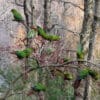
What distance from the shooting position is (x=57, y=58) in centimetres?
556

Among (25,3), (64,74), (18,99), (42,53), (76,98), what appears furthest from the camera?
(25,3)

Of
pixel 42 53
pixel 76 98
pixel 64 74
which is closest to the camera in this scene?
pixel 64 74

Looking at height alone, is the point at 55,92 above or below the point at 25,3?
below

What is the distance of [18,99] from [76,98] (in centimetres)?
257

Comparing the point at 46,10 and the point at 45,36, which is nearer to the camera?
the point at 45,36

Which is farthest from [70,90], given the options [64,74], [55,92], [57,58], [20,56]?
[20,56]

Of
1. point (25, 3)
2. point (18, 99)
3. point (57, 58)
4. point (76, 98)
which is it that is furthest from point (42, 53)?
point (25, 3)

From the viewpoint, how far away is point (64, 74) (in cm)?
482

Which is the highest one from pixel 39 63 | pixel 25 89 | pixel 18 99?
pixel 39 63

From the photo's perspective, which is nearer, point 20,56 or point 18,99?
point 20,56

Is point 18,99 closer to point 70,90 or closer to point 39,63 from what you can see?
point 70,90

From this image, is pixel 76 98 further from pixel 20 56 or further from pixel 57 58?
pixel 20 56

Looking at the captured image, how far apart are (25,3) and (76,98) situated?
418 cm

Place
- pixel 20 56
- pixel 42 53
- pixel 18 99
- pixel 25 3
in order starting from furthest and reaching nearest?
pixel 25 3 < pixel 18 99 < pixel 42 53 < pixel 20 56
